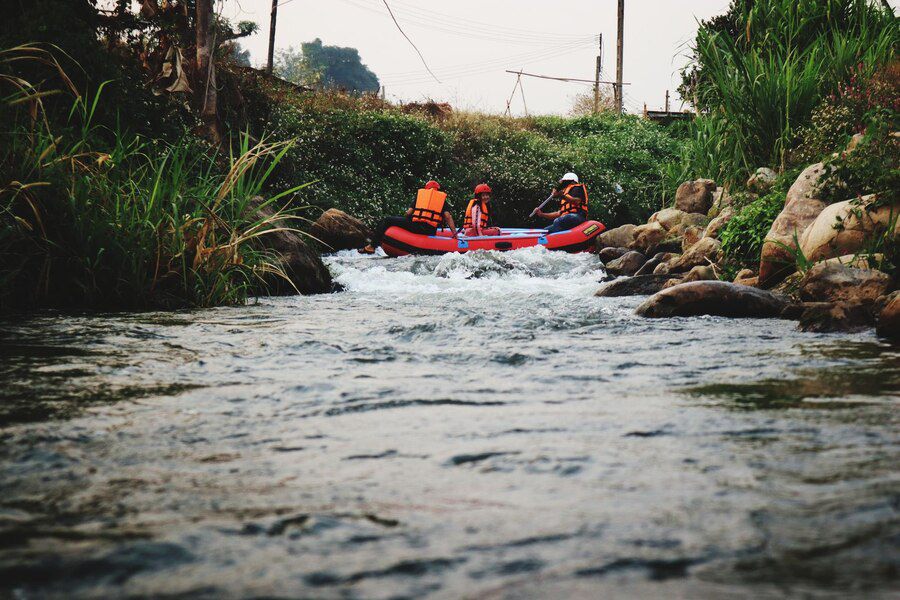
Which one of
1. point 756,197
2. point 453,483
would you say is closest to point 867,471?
point 453,483

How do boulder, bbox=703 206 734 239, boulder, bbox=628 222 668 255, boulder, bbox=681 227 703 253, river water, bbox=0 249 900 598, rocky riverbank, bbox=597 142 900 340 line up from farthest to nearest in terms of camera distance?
1. boulder, bbox=628 222 668 255
2. boulder, bbox=681 227 703 253
3. boulder, bbox=703 206 734 239
4. rocky riverbank, bbox=597 142 900 340
5. river water, bbox=0 249 900 598

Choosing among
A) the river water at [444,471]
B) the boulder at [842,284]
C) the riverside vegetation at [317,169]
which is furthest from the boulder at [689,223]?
the river water at [444,471]

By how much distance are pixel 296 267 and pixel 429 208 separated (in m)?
5.74

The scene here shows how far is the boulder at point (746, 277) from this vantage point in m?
8.36

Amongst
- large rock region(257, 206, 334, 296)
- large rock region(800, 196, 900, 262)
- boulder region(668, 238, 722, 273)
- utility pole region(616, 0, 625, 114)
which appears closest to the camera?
large rock region(800, 196, 900, 262)

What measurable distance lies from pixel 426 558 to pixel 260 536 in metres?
0.36

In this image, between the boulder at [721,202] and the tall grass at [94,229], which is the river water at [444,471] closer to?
the tall grass at [94,229]

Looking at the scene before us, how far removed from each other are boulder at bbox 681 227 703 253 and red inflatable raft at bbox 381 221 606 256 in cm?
332

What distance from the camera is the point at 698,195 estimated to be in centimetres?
1281

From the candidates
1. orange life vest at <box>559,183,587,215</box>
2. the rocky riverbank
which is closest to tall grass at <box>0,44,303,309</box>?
the rocky riverbank

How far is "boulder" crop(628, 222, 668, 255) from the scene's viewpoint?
43.7ft

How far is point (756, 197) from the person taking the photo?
1044cm

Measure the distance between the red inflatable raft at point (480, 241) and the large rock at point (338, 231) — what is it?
1.98 meters

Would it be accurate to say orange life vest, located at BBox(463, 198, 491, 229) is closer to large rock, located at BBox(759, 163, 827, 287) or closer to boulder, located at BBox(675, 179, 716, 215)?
boulder, located at BBox(675, 179, 716, 215)
